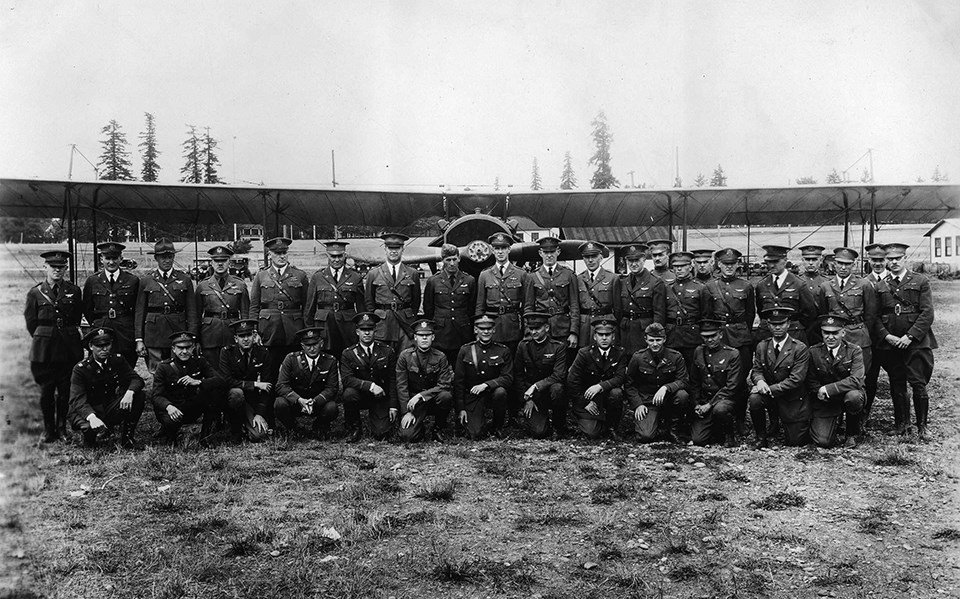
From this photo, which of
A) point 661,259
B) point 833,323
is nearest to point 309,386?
point 661,259

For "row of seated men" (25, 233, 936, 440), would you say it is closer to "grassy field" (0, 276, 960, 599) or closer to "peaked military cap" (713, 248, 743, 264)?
"peaked military cap" (713, 248, 743, 264)

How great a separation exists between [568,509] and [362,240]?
22.0m

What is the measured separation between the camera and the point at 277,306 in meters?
6.93

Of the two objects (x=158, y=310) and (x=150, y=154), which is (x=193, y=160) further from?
(x=158, y=310)

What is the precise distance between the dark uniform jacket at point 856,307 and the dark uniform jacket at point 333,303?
185 inches

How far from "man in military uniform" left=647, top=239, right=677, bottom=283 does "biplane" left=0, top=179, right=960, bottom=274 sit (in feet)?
9.46

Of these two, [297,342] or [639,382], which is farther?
[297,342]

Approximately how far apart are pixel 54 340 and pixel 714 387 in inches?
→ 237

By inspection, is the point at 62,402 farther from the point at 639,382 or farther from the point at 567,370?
the point at 639,382

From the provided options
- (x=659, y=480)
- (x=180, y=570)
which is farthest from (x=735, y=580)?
(x=180, y=570)

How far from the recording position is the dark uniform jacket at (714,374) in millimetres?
5852

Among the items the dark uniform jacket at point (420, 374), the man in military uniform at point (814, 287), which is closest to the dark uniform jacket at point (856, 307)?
the man in military uniform at point (814, 287)

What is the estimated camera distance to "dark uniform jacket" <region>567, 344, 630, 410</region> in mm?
6207

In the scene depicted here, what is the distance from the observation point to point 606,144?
49000 mm
